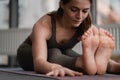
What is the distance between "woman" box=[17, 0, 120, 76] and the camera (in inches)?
46.4

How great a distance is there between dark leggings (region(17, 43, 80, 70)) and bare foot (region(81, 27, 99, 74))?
0.11m

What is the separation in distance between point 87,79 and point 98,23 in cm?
239

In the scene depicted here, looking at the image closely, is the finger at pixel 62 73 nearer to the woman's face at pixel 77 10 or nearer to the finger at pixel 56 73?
the finger at pixel 56 73

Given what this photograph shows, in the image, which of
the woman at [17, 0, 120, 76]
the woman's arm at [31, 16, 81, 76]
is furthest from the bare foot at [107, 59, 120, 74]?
the woman's arm at [31, 16, 81, 76]

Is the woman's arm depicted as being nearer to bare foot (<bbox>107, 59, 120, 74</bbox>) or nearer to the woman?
the woman

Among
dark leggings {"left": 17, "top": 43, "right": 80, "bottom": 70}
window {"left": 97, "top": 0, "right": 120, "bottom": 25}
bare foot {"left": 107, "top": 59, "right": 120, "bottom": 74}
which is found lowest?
bare foot {"left": 107, "top": 59, "right": 120, "bottom": 74}

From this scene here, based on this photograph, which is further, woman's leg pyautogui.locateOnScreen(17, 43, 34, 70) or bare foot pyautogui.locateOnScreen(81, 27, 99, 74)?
woman's leg pyautogui.locateOnScreen(17, 43, 34, 70)

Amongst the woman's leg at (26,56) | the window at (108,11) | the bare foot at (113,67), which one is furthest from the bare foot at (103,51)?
the window at (108,11)

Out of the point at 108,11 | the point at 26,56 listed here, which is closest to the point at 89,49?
the point at 26,56

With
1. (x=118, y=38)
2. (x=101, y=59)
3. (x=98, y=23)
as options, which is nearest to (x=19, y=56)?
(x=101, y=59)

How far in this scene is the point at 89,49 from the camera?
118 centimetres

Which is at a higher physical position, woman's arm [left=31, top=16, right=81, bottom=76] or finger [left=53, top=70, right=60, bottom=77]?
woman's arm [left=31, top=16, right=81, bottom=76]

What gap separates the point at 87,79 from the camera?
3.29 ft

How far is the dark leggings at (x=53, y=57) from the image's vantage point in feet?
4.40
